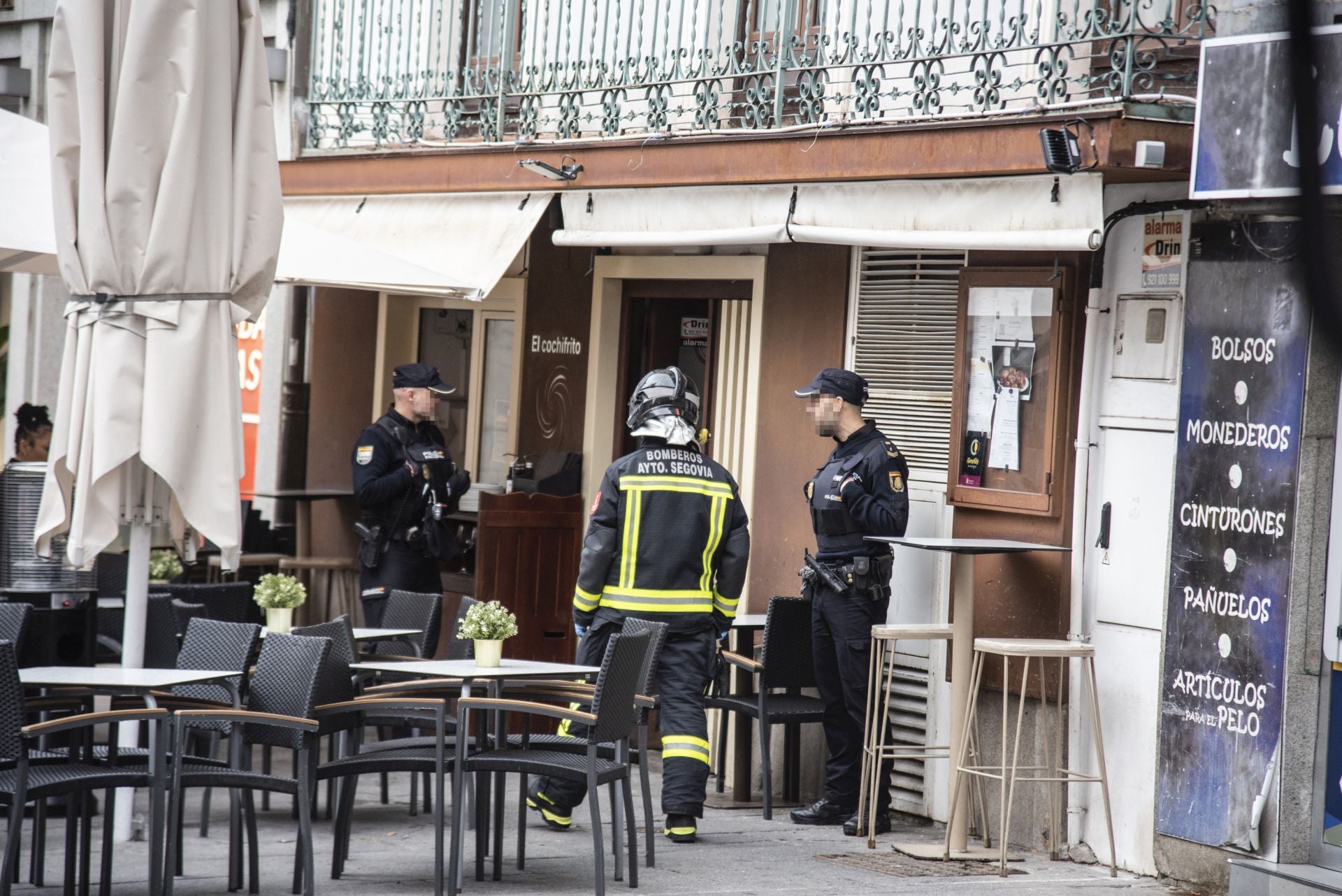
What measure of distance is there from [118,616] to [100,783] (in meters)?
3.34

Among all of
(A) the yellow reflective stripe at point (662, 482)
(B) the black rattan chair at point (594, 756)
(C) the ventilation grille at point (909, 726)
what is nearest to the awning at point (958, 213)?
(A) the yellow reflective stripe at point (662, 482)

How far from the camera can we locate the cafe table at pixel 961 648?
25.6ft

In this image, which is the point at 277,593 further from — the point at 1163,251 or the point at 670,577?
the point at 1163,251

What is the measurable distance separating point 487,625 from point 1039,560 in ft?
Answer: 8.78

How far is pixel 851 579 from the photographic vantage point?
8516mm

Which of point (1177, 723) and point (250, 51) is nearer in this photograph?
point (250, 51)

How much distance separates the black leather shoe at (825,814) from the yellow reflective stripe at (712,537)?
138 centimetres

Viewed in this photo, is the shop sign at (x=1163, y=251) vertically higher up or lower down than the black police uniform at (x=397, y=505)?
higher up

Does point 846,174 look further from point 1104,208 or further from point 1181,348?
point 1181,348

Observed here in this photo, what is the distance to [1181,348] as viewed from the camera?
755 centimetres

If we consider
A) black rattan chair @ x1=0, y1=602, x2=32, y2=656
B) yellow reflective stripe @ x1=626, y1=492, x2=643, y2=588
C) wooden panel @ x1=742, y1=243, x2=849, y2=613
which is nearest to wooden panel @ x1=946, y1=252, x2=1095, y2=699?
wooden panel @ x1=742, y1=243, x2=849, y2=613

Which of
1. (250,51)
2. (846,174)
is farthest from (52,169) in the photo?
(846,174)

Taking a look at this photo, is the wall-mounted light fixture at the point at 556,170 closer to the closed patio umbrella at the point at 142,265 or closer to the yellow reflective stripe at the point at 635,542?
the yellow reflective stripe at the point at 635,542

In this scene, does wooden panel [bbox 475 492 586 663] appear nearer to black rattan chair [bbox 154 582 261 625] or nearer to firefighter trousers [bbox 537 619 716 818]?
black rattan chair [bbox 154 582 261 625]
